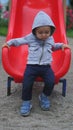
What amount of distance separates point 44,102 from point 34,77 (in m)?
0.31

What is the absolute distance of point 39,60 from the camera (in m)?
5.10

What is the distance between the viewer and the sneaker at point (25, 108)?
4.93 meters

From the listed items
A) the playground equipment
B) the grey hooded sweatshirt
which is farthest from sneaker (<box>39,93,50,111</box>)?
the grey hooded sweatshirt

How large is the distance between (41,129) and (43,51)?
1.00m

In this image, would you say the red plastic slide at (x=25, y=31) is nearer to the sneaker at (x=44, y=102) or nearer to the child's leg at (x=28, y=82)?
the child's leg at (x=28, y=82)

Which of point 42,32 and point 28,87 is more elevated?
point 42,32

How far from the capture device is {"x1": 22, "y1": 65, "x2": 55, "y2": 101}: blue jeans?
503cm

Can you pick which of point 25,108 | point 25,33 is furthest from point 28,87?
point 25,33

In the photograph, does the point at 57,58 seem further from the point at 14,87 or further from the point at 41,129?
the point at 41,129

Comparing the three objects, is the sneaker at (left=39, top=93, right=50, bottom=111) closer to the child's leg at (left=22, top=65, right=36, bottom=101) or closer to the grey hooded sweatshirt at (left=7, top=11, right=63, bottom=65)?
the child's leg at (left=22, top=65, right=36, bottom=101)

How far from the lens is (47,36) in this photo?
16.7 ft

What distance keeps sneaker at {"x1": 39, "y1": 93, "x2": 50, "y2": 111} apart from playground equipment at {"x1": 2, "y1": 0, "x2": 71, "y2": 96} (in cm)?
21

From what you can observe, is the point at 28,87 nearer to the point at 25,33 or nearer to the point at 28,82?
the point at 28,82

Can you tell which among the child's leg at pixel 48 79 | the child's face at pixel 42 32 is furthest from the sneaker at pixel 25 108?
the child's face at pixel 42 32
